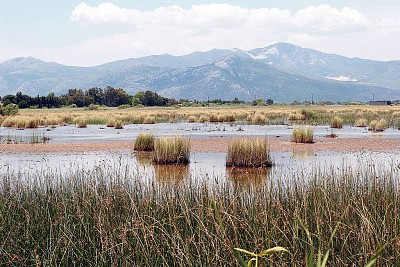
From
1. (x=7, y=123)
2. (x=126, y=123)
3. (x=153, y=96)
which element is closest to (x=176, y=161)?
(x=7, y=123)

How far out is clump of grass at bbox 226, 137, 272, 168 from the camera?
1838cm

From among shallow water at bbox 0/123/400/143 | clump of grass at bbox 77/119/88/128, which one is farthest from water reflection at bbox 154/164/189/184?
clump of grass at bbox 77/119/88/128

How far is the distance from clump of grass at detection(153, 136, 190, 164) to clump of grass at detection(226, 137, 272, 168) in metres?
1.93

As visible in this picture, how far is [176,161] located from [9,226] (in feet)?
40.3

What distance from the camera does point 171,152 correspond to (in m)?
19.6


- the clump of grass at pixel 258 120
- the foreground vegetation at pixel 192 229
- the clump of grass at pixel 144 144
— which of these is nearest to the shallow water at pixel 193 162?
the clump of grass at pixel 144 144

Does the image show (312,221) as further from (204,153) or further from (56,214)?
(204,153)

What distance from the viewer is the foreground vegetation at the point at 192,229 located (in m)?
5.87

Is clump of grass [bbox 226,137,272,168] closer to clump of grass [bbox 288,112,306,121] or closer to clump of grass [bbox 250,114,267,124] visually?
clump of grass [bbox 250,114,267,124]

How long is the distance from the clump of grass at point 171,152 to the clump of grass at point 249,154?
193cm

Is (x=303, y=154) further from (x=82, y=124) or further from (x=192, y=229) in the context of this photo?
(x=82, y=124)

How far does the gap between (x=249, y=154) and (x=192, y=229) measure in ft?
38.4

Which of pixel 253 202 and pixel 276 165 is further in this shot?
pixel 276 165

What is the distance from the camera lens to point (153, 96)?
115 metres
